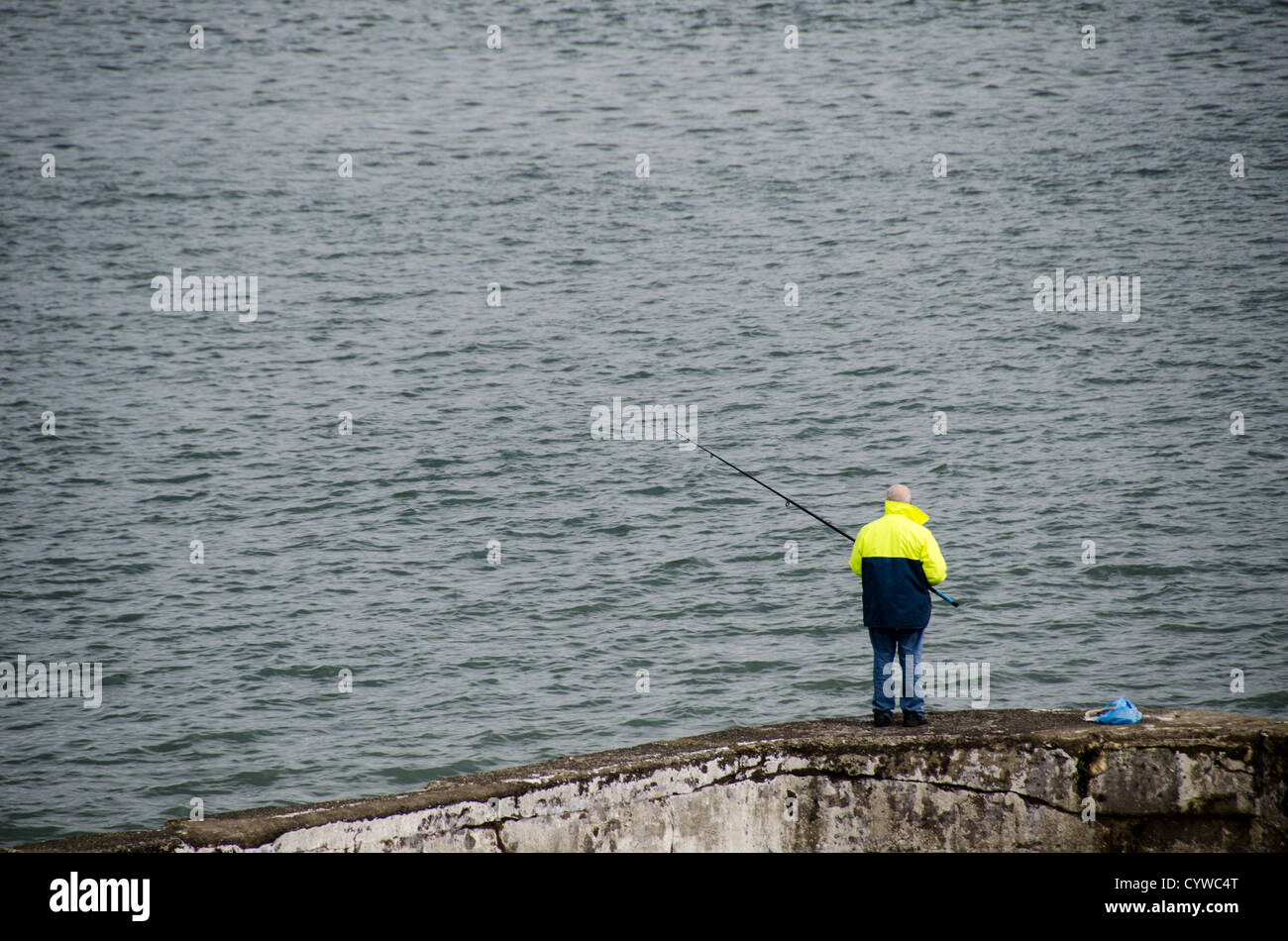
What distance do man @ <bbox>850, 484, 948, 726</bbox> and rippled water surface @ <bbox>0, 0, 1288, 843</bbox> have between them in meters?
5.53

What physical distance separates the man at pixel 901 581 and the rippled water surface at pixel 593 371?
18.1ft

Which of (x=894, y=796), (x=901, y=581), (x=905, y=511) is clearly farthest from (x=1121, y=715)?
(x=905, y=511)

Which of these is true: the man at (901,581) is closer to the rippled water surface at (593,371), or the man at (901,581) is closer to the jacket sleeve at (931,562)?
the jacket sleeve at (931,562)

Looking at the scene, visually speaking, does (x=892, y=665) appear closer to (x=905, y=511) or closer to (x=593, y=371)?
(x=905, y=511)

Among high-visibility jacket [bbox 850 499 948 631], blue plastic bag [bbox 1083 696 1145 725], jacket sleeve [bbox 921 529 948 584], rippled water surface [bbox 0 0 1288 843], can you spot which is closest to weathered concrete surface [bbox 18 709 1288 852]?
blue plastic bag [bbox 1083 696 1145 725]

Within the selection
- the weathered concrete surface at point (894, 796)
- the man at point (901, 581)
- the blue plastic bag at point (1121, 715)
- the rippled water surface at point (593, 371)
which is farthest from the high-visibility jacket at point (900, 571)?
the rippled water surface at point (593, 371)

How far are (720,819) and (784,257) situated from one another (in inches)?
826

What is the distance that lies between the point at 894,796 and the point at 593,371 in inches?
647

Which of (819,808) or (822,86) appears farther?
(822,86)

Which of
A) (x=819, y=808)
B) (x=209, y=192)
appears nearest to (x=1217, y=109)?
(x=209, y=192)

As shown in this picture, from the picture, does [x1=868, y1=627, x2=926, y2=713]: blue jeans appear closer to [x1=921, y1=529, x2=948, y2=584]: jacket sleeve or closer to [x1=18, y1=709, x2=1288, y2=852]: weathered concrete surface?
[x1=921, y1=529, x2=948, y2=584]: jacket sleeve

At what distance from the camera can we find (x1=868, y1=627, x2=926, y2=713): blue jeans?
679cm

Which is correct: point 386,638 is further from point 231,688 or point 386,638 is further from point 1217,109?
point 1217,109

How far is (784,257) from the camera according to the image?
26.0 m
